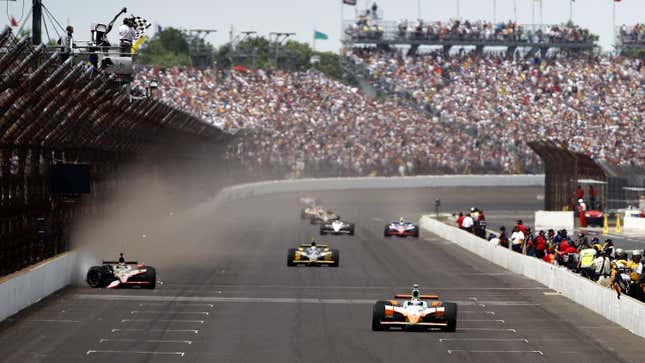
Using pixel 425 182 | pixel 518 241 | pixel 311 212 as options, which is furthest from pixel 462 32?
pixel 518 241

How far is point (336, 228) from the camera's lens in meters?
47.7

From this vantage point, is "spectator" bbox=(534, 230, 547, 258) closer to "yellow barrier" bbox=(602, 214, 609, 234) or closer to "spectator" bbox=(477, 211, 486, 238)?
"spectator" bbox=(477, 211, 486, 238)

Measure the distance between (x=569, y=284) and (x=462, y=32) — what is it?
74.5 m

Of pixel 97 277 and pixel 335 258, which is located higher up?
pixel 97 277

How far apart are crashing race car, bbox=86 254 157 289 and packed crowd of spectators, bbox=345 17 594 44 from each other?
242 ft

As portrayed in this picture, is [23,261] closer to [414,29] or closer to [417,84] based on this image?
[417,84]

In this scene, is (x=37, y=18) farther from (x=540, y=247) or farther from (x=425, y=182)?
(x=425, y=182)

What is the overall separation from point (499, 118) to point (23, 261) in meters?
61.7

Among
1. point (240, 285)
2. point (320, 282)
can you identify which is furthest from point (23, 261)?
point (320, 282)

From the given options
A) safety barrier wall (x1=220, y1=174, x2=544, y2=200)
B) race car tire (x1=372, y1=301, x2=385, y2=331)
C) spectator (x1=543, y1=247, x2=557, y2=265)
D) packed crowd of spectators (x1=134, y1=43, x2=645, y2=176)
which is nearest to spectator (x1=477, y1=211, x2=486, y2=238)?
spectator (x1=543, y1=247, x2=557, y2=265)

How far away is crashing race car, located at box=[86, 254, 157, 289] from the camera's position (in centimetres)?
2600

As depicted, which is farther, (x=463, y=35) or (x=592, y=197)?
(x=463, y=35)

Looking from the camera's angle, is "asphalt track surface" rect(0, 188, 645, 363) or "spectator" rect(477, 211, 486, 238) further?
"spectator" rect(477, 211, 486, 238)

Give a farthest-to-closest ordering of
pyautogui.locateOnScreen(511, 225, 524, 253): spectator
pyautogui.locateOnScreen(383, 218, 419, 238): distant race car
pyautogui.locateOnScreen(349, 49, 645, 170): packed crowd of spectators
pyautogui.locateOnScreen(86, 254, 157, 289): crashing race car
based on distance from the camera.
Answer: pyautogui.locateOnScreen(349, 49, 645, 170): packed crowd of spectators, pyautogui.locateOnScreen(383, 218, 419, 238): distant race car, pyautogui.locateOnScreen(511, 225, 524, 253): spectator, pyautogui.locateOnScreen(86, 254, 157, 289): crashing race car
